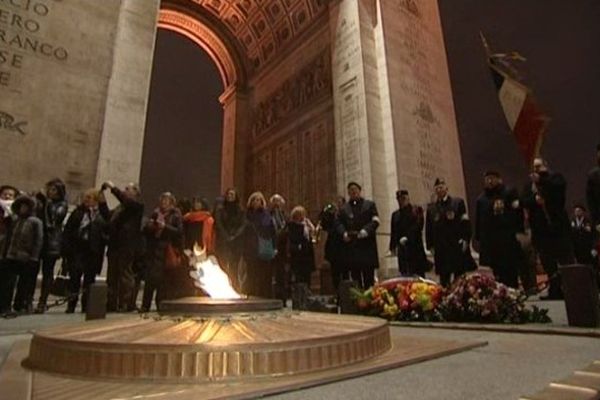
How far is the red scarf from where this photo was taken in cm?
528

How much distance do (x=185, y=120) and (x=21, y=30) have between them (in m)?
12.9

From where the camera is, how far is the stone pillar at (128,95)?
21.0 ft

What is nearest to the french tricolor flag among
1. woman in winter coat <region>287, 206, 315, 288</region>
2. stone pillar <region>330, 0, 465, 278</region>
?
stone pillar <region>330, 0, 465, 278</region>

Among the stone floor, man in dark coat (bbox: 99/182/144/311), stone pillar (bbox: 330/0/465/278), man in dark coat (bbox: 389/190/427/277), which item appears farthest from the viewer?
stone pillar (bbox: 330/0/465/278)

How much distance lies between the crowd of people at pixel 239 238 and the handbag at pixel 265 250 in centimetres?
1

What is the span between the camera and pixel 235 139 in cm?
1429

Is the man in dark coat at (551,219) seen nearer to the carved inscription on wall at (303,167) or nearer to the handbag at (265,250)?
the handbag at (265,250)

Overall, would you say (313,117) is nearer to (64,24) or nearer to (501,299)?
(64,24)

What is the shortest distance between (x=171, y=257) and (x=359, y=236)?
7.43 ft

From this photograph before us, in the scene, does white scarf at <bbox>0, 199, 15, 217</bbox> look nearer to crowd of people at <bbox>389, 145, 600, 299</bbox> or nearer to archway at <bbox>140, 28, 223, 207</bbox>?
crowd of people at <bbox>389, 145, 600, 299</bbox>

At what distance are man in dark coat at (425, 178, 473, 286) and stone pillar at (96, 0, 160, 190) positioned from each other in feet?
14.5

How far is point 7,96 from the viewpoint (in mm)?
5809

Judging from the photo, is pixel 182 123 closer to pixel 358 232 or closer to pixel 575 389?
pixel 358 232

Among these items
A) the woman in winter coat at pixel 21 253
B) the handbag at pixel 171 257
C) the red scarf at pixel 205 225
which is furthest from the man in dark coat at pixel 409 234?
the woman in winter coat at pixel 21 253
